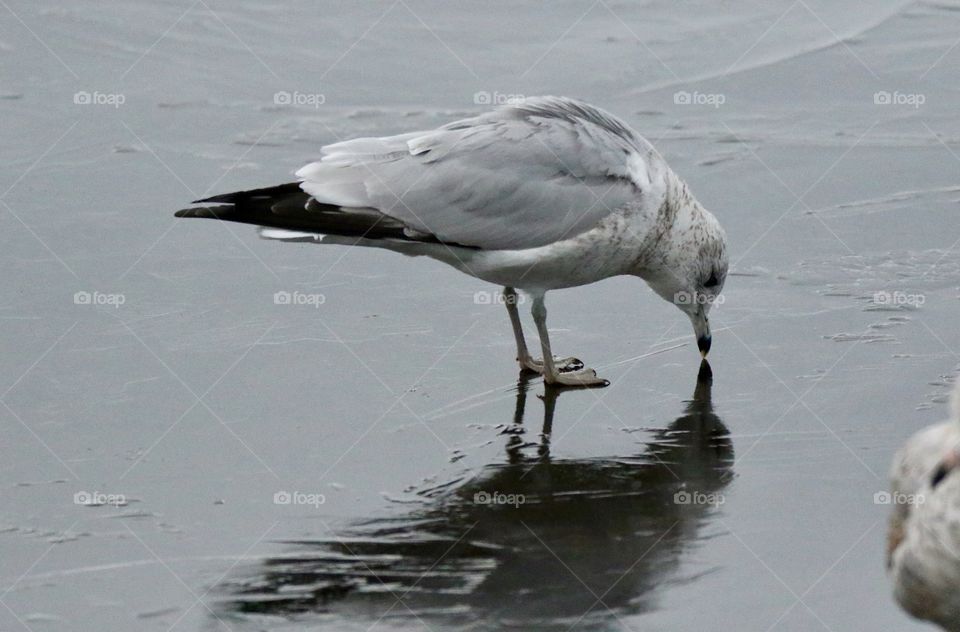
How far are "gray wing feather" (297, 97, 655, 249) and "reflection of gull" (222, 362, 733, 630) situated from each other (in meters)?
1.30

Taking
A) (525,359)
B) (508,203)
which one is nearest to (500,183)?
(508,203)

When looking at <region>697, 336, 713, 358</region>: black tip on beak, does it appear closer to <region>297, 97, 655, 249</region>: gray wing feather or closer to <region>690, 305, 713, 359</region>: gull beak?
<region>690, 305, 713, 359</region>: gull beak

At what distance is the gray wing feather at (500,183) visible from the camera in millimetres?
7402

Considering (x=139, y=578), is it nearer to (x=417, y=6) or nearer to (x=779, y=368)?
(x=779, y=368)

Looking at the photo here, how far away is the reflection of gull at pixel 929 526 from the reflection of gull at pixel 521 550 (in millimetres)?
1061

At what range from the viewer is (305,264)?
343 inches

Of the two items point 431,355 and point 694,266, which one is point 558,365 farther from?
point 694,266

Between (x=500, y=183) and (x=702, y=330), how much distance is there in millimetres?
1308

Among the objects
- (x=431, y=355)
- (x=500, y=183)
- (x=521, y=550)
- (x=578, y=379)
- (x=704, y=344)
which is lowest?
(x=521, y=550)

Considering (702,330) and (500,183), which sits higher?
(500,183)

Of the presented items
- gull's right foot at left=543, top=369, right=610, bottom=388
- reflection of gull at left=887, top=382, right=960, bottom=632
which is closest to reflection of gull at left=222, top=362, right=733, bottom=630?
gull's right foot at left=543, top=369, right=610, bottom=388

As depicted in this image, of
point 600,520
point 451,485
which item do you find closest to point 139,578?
point 451,485

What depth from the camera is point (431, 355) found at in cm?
755

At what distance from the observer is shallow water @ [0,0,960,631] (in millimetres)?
5395
